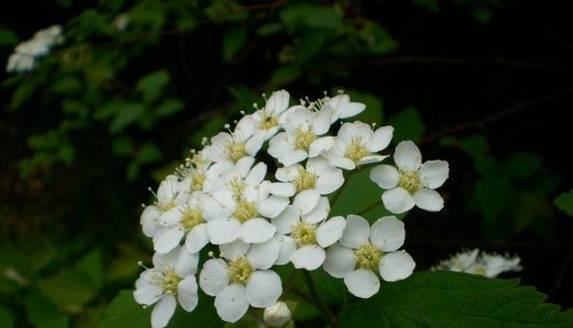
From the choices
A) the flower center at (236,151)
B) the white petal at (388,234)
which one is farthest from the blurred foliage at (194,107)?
the flower center at (236,151)

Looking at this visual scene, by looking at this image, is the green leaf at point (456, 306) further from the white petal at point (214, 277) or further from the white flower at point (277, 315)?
the white petal at point (214, 277)

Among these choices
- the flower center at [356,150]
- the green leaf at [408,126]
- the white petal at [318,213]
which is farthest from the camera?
the green leaf at [408,126]

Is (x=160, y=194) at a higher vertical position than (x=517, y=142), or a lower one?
higher

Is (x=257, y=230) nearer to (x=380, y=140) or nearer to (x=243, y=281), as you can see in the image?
(x=243, y=281)

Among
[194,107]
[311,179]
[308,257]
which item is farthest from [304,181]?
[194,107]

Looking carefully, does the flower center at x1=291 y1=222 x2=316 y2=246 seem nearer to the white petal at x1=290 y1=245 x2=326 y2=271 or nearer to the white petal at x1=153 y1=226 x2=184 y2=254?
the white petal at x1=290 y1=245 x2=326 y2=271

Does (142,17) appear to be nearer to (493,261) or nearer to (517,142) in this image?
(493,261)

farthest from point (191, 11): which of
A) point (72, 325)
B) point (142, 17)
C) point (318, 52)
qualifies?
point (72, 325)
